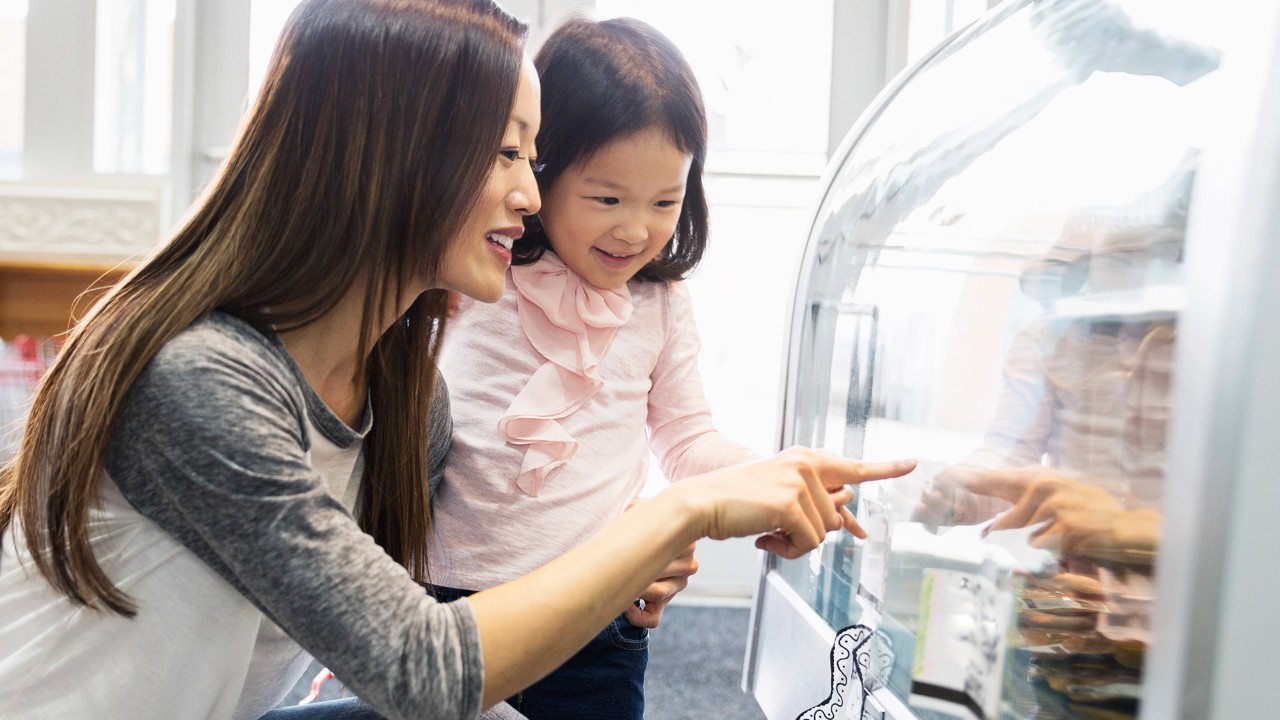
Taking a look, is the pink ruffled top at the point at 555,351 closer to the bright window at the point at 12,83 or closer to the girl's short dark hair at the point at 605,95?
the girl's short dark hair at the point at 605,95

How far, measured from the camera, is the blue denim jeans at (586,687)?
1.05m

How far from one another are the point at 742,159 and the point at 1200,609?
2479 millimetres

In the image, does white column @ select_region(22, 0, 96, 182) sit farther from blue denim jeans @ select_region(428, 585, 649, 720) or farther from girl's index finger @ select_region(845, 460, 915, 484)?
girl's index finger @ select_region(845, 460, 915, 484)

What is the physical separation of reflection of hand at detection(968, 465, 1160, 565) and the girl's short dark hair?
502 mm

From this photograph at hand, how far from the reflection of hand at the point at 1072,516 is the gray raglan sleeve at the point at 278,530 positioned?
13.4 inches

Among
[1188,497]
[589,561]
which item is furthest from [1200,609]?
[589,561]

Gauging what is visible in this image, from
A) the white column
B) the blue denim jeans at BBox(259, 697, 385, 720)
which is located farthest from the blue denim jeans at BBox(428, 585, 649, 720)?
the white column

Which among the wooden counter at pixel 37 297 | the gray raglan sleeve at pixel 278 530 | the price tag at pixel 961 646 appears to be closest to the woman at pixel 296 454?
the gray raglan sleeve at pixel 278 530

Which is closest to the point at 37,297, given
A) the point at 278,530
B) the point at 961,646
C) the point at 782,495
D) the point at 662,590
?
the point at 662,590

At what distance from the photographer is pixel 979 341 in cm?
69

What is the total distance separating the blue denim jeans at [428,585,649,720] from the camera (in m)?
1.05

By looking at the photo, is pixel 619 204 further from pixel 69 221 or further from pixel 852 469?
pixel 69 221

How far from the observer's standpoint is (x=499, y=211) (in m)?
0.83

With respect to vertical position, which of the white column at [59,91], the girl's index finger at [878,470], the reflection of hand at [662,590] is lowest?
the reflection of hand at [662,590]
